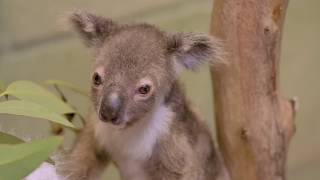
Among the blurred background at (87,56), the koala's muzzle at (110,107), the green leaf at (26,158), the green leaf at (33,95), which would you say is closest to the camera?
the green leaf at (26,158)

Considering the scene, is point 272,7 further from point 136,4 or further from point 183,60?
point 136,4

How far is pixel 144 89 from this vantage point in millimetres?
960

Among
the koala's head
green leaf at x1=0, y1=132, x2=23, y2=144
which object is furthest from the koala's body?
green leaf at x1=0, y1=132, x2=23, y2=144

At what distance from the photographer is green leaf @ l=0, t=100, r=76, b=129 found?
0.60 metres

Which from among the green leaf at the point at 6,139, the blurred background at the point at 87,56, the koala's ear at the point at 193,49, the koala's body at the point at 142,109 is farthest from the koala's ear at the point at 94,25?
the blurred background at the point at 87,56

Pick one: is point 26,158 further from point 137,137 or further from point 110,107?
point 137,137

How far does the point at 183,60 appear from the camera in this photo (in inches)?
42.7

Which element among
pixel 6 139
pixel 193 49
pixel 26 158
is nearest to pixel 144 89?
pixel 193 49

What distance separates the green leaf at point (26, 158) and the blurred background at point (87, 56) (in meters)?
1.09

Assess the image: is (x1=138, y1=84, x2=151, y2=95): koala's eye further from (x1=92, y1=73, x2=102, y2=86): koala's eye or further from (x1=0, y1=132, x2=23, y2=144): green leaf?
(x1=0, y1=132, x2=23, y2=144): green leaf

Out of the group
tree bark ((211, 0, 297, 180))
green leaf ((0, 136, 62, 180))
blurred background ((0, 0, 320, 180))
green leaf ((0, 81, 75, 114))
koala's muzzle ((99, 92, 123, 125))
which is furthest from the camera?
blurred background ((0, 0, 320, 180))

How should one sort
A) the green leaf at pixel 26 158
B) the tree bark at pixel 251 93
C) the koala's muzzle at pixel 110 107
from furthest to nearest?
the tree bark at pixel 251 93 < the koala's muzzle at pixel 110 107 < the green leaf at pixel 26 158

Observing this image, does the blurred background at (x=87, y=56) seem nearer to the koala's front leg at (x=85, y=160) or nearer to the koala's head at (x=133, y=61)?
the koala's front leg at (x=85, y=160)

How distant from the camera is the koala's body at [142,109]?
951mm
